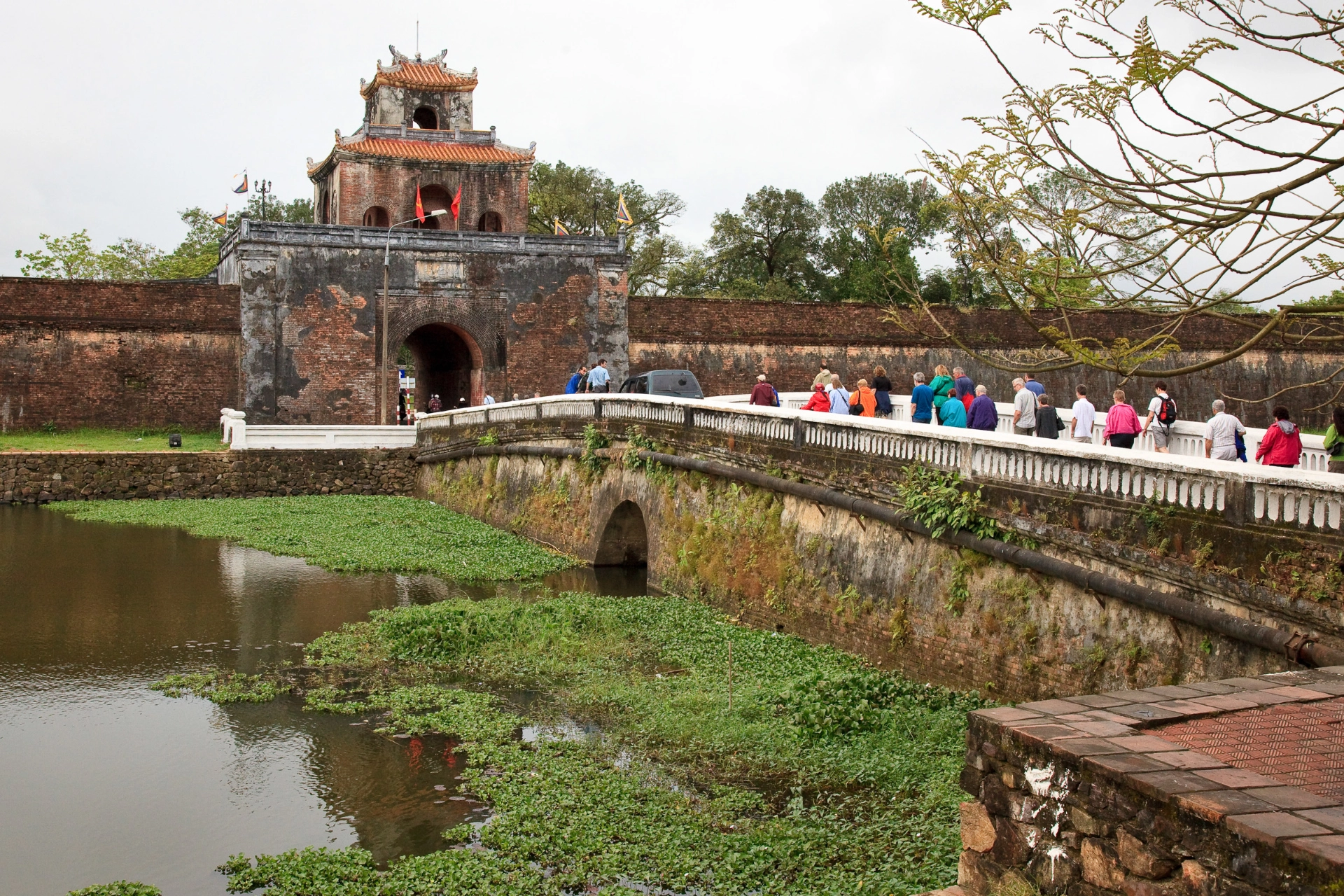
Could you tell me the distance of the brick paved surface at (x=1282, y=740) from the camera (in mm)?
4203

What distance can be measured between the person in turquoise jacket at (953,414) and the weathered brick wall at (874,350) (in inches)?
729

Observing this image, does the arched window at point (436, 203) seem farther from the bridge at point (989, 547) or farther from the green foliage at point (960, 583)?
the green foliage at point (960, 583)

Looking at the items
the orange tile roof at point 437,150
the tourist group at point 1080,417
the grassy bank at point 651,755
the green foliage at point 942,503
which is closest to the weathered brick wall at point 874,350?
the orange tile roof at point 437,150

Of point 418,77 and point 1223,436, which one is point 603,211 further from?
point 1223,436

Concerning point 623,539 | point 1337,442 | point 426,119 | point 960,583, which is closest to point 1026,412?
point 1337,442

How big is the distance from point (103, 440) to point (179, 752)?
21.1 metres

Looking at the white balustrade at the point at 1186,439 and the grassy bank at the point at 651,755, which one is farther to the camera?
the white balustrade at the point at 1186,439

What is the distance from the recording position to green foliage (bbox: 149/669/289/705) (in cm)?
934

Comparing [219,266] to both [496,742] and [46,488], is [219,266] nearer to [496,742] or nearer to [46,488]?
[46,488]

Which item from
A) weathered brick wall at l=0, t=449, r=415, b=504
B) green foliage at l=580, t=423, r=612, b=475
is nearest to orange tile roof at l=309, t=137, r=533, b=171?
weathered brick wall at l=0, t=449, r=415, b=504

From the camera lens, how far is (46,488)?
75.7ft

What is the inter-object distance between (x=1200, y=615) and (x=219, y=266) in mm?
30654

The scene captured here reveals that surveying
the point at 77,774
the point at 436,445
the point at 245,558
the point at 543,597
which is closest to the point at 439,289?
the point at 436,445

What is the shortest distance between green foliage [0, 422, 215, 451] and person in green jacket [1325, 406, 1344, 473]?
21380 millimetres
